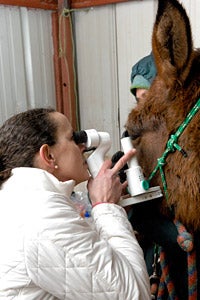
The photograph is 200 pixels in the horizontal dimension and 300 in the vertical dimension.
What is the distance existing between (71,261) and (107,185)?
0.37m

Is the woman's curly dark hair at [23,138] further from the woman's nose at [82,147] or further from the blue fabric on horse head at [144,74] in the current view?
the blue fabric on horse head at [144,74]

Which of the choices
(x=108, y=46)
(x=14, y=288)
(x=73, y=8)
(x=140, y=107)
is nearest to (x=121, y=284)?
(x=14, y=288)

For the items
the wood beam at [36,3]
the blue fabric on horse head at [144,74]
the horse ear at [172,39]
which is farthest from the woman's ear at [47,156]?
the wood beam at [36,3]

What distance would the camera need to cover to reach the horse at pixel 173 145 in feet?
3.66

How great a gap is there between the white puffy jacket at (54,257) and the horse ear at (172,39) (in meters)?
0.52

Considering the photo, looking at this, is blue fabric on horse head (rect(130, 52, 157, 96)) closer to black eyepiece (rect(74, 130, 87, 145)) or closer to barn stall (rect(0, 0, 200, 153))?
black eyepiece (rect(74, 130, 87, 145))

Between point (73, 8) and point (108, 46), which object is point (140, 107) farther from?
point (73, 8)

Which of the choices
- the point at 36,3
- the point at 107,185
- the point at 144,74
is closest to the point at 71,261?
the point at 107,185

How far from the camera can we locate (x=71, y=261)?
1023 millimetres

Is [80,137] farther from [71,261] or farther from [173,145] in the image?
[71,261]

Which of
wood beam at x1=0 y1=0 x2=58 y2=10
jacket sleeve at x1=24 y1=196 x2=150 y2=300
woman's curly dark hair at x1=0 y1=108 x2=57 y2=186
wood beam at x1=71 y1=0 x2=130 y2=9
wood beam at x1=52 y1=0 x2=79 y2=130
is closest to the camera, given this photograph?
jacket sleeve at x1=24 y1=196 x2=150 y2=300

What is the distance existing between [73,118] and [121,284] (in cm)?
317

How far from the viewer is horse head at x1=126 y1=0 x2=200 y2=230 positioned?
3.61ft

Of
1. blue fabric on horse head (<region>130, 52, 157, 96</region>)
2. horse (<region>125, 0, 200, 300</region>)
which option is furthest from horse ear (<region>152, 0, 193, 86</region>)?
blue fabric on horse head (<region>130, 52, 157, 96</region>)
